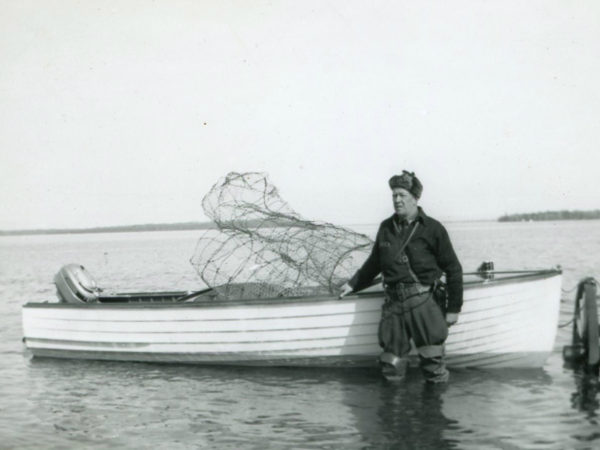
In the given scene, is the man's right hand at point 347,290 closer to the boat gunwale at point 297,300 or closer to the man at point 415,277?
the boat gunwale at point 297,300

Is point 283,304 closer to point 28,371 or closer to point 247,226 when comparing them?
point 247,226

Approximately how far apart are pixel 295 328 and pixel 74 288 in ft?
13.6

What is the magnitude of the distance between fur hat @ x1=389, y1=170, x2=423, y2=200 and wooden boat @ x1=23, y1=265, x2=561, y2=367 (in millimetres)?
1724

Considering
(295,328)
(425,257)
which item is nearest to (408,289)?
(425,257)

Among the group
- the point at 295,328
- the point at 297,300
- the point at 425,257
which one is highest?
the point at 425,257

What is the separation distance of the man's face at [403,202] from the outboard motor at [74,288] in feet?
19.5

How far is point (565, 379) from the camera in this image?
8.91m

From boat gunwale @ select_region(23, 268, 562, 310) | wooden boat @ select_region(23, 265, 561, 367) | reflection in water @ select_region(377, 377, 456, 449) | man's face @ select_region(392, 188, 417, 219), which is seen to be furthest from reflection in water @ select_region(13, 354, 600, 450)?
man's face @ select_region(392, 188, 417, 219)

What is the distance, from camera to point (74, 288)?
11.4 metres

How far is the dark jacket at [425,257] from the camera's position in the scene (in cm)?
745

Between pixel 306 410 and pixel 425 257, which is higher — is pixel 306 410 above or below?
below

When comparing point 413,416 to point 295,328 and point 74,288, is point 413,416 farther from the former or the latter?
point 74,288

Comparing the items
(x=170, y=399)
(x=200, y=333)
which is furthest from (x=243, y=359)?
(x=170, y=399)

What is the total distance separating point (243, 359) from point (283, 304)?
1.26 m
